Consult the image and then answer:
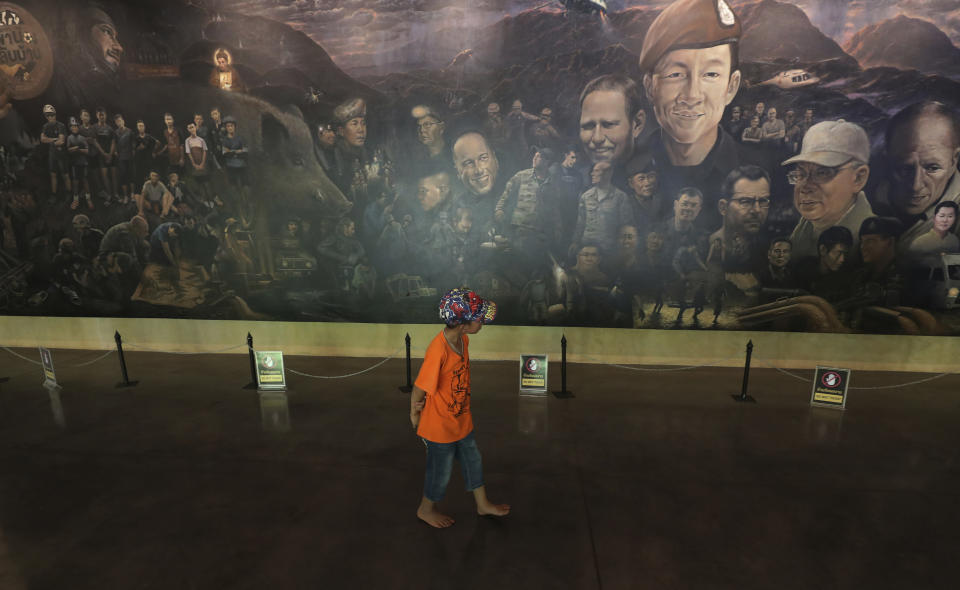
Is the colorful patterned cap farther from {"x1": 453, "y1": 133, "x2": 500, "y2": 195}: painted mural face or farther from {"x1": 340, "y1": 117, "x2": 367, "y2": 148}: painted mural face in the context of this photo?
{"x1": 340, "y1": 117, "x2": 367, "y2": 148}: painted mural face

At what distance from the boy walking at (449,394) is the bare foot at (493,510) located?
0.32m

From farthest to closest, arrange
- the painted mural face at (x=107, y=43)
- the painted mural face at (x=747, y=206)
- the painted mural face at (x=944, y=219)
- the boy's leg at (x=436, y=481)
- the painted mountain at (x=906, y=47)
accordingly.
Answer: the painted mural face at (x=107, y=43) < the painted mural face at (x=747, y=206) < the painted mural face at (x=944, y=219) < the painted mountain at (x=906, y=47) < the boy's leg at (x=436, y=481)

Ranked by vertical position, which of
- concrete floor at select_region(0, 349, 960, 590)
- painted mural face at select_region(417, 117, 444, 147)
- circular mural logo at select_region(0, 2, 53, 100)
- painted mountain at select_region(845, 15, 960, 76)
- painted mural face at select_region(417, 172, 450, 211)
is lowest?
concrete floor at select_region(0, 349, 960, 590)

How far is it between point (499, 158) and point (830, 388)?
237 inches

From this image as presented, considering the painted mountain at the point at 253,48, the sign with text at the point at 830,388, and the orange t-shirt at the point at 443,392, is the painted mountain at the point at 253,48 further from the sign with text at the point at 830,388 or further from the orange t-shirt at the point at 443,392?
the sign with text at the point at 830,388

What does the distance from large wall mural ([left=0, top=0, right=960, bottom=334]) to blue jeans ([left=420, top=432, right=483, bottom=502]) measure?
463 cm

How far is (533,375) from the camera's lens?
6.82 meters

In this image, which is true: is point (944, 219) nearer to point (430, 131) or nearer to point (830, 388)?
point (830, 388)

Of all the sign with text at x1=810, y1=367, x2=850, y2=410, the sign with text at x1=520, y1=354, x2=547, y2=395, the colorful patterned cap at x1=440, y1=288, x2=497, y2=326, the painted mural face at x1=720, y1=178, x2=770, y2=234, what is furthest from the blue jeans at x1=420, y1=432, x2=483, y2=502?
the painted mural face at x1=720, y1=178, x2=770, y2=234

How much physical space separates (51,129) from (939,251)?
50.6ft

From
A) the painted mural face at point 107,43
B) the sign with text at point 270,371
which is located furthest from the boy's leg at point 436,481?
the painted mural face at point 107,43

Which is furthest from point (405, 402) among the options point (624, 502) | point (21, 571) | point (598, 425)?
point (21, 571)

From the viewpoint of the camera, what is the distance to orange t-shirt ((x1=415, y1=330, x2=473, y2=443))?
10.9ft

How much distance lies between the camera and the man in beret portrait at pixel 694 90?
6953mm
